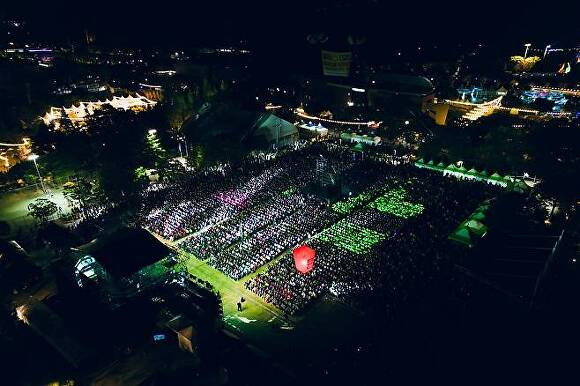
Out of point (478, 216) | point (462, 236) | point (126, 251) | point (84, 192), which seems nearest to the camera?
point (126, 251)

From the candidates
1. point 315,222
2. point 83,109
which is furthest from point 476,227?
point 83,109

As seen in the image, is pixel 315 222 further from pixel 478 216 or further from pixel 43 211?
pixel 43 211

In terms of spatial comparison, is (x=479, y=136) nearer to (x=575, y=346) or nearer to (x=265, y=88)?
(x=575, y=346)

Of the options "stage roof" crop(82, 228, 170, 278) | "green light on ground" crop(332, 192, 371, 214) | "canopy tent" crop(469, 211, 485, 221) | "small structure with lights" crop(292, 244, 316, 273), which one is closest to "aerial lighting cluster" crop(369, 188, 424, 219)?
"green light on ground" crop(332, 192, 371, 214)

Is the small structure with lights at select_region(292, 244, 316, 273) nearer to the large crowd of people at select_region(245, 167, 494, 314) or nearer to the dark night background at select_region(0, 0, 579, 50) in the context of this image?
the large crowd of people at select_region(245, 167, 494, 314)

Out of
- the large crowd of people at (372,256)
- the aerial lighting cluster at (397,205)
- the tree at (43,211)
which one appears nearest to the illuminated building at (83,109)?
the tree at (43,211)

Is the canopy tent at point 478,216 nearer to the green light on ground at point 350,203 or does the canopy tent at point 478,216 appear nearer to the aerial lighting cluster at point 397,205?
the aerial lighting cluster at point 397,205
